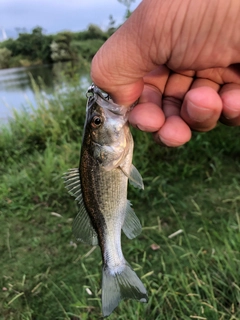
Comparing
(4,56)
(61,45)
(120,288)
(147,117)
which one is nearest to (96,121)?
(147,117)

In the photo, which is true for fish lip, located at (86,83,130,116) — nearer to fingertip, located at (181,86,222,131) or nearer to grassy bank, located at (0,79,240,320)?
fingertip, located at (181,86,222,131)

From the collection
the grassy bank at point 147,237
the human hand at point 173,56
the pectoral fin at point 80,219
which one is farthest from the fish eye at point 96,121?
the grassy bank at point 147,237

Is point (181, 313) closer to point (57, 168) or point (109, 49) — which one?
point (109, 49)

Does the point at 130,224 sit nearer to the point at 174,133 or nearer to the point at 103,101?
the point at 174,133

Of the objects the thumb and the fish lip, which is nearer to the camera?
the thumb

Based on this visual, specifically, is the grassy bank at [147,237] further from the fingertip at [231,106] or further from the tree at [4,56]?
the tree at [4,56]

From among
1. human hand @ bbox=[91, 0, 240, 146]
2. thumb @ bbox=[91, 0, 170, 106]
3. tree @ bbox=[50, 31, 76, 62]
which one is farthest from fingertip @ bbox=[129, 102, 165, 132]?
tree @ bbox=[50, 31, 76, 62]
